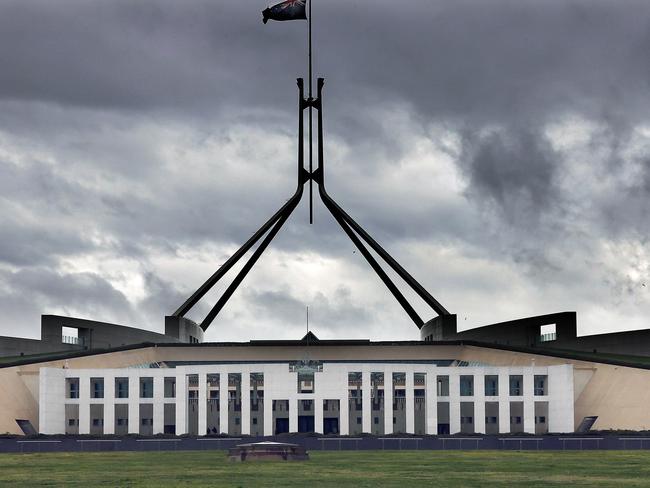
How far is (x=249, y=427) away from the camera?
93875 millimetres

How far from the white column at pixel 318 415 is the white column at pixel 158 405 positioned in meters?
10.3

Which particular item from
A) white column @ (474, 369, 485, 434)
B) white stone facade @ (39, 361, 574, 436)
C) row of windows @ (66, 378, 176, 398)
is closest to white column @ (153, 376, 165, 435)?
white stone facade @ (39, 361, 574, 436)

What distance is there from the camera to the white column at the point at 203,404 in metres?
94.8

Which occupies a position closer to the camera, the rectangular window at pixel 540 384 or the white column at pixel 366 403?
the white column at pixel 366 403

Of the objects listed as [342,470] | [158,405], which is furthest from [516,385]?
[342,470]

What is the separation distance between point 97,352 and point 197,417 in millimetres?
9614

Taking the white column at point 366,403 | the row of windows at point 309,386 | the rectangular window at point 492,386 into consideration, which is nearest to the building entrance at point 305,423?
the row of windows at point 309,386

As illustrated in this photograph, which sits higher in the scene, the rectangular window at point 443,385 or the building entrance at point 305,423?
the rectangular window at point 443,385

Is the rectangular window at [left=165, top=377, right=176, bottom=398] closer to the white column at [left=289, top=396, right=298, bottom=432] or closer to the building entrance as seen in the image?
the building entrance

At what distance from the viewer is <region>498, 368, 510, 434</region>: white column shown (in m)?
95.1

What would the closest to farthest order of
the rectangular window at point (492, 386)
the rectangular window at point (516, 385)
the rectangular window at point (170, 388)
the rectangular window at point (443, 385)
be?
the rectangular window at point (516, 385), the rectangular window at point (492, 386), the rectangular window at point (170, 388), the rectangular window at point (443, 385)

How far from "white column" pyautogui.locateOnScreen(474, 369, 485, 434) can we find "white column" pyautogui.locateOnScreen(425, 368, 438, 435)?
2780 millimetres

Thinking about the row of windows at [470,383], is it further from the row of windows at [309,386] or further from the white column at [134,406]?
the white column at [134,406]

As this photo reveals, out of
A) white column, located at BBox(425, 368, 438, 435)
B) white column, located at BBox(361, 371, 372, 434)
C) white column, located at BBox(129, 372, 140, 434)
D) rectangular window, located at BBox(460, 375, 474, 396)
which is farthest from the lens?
rectangular window, located at BBox(460, 375, 474, 396)
